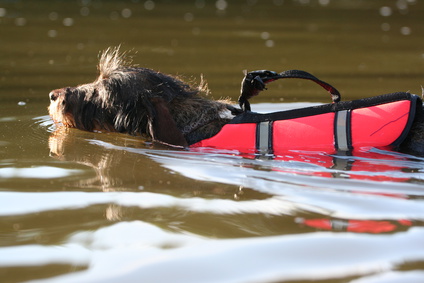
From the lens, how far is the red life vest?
5.27 metres

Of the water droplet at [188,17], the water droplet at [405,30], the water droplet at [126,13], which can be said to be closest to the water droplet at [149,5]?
the water droplet at [126,13]

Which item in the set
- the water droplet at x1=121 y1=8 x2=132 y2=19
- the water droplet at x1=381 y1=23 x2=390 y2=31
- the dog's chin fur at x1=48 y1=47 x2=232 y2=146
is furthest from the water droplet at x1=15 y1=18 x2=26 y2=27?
the dog's chin fur at x1=48 y1=47 x2=232 y2=146

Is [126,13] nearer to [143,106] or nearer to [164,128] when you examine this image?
[143,106]

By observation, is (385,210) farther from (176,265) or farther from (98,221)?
(98,221)

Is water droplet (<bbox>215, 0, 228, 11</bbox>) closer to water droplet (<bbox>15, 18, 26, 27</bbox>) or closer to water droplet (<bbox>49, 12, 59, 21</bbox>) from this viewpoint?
water droplet (<bbox>49, 12, 59, 21</bbox>)

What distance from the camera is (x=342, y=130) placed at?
5348 millimetres

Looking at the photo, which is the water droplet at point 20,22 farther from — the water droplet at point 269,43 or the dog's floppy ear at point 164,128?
the dog's floppy ear at point 164,128

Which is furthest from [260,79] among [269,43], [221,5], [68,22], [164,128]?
[221,5]

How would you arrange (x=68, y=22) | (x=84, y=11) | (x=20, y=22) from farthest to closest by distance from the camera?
(x=84, y=11)
(x=68, y=22)
(x=20, y=22)

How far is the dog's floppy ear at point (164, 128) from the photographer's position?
5.81m

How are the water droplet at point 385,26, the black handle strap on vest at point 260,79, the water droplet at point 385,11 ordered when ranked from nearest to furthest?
the black handle strap on vest at point 260,79 → the water droplet at point 385,26 → the water droplet at point 385,11

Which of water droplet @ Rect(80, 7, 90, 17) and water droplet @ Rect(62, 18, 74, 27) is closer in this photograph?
water droplet @ Rect(62, 18, 74, 27)

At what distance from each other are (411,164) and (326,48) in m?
6.65

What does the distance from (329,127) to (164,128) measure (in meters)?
1.45
